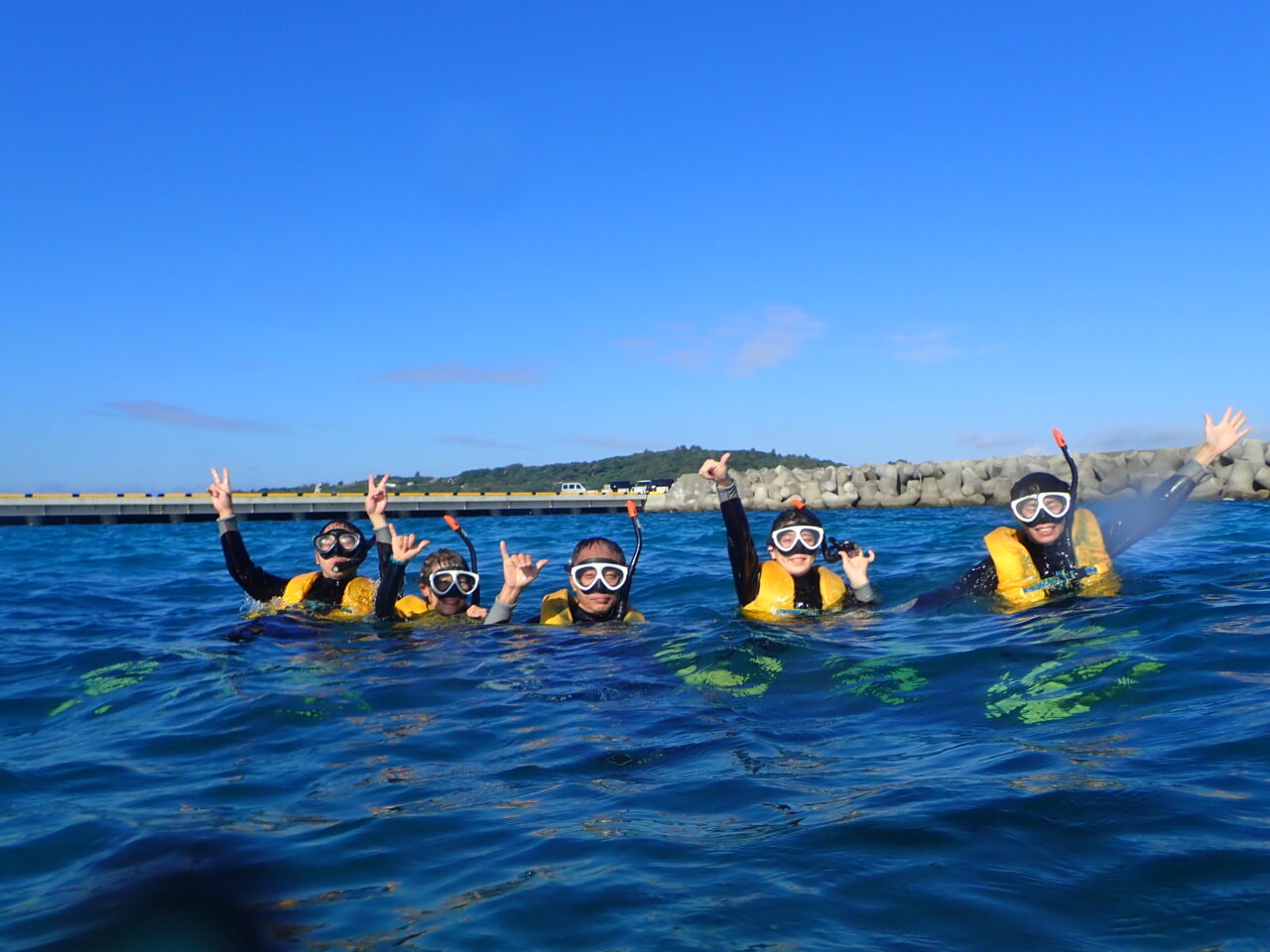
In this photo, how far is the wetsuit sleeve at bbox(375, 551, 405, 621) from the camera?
6.88 m

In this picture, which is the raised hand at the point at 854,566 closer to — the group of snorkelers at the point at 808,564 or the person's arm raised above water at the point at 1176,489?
the group of snorkelers at the point at 808,564

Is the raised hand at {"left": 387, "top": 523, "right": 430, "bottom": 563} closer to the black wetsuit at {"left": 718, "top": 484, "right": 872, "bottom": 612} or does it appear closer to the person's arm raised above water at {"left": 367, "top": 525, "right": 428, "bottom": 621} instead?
the person's arm raised above water at {"left": 367, "top": 525, "right": 428, "bottom": 621}

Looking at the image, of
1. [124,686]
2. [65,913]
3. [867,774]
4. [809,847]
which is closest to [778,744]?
[867,774]

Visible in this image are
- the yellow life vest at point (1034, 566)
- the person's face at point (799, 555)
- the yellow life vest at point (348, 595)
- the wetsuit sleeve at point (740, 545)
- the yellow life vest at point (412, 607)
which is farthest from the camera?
the yellow life vest at point (348, 595)

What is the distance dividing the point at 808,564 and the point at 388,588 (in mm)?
3012

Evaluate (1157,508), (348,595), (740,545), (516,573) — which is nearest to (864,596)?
(740,545)

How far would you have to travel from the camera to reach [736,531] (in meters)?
6.52

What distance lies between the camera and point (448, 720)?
4.70 metres

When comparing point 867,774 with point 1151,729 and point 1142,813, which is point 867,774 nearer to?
point 1142,813

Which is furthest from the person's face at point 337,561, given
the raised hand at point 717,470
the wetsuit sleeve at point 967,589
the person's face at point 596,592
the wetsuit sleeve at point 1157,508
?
the wetsuit sleeve at point 1157,508

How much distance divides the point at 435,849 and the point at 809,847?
1.16m

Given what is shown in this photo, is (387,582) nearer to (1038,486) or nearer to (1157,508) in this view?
(1038,486)

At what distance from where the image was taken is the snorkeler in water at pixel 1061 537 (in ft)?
21.6

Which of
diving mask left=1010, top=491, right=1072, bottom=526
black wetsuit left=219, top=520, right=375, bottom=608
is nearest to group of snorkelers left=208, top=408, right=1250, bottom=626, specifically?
diving mask left=1010, top=491, right=1072, bottom=526
